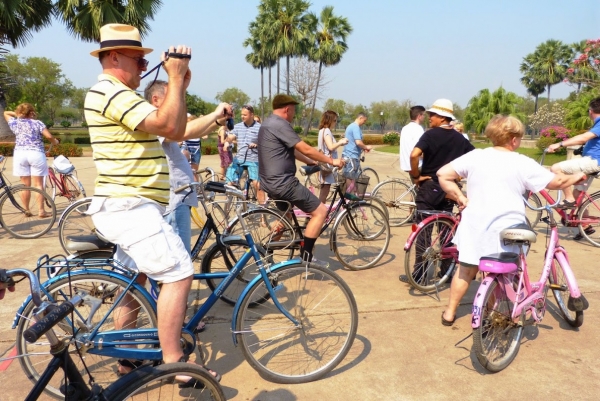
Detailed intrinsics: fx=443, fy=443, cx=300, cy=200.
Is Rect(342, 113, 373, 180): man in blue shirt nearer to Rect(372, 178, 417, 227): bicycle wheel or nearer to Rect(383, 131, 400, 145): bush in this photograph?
Rect(372, 178, 417, 227): bicycle wheel

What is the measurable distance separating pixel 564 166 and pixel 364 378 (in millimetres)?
4887

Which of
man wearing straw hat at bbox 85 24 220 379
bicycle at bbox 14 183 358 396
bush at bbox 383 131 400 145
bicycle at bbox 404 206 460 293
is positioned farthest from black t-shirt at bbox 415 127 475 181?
bush at bbox 383 131 400 145

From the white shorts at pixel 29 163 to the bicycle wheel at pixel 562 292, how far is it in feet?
22.8

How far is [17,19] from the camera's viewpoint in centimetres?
1550

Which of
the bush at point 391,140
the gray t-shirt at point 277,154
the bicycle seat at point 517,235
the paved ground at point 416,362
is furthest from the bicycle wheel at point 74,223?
the bush at point 391,140

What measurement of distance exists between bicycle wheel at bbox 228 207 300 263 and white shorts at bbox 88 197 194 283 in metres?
1.58

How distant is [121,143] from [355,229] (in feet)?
10.6

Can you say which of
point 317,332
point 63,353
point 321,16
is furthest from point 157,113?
point 321,16

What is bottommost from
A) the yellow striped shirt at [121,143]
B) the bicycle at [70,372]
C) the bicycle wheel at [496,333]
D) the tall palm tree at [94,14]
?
the bicycle wheel at [496,333]

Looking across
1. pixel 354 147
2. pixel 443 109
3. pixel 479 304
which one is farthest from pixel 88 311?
pixel 354 147

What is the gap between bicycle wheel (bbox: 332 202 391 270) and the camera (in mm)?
4934

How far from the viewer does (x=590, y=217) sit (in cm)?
626

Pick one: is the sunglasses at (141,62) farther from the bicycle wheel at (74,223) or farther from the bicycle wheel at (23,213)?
the bicycle wheel at (23,213)

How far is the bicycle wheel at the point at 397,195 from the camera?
7.35 m
